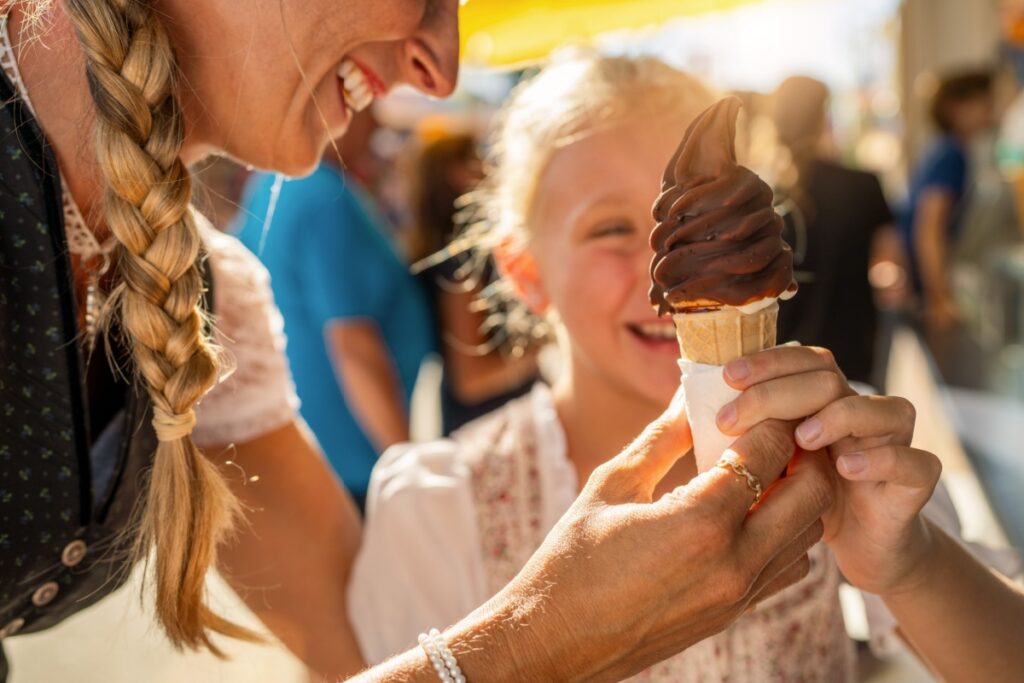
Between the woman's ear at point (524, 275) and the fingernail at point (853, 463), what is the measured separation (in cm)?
87

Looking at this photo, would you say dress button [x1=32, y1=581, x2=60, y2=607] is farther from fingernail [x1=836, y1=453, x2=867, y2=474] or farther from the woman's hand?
fingernail [x1=836, y1=453, x2=867, y2=474]

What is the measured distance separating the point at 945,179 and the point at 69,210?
725cm

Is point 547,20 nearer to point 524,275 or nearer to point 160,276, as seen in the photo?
point 524,275

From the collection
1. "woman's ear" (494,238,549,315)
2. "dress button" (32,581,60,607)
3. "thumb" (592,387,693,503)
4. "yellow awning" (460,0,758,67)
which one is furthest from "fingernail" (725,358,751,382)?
"yellow awning" (460,0,758,67)

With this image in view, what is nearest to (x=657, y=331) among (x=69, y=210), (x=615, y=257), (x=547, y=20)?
(x=615, y=257)

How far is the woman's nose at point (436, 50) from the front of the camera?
142cm

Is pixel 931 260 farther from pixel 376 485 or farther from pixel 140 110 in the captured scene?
pixel 140 110

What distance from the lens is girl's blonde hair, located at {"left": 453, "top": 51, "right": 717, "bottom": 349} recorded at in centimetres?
181

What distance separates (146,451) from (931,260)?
7288 mm

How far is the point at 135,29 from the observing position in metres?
1.22

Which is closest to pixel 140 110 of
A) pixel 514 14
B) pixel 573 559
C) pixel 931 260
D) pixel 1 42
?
pixel 1 42

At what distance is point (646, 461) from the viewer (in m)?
1.18

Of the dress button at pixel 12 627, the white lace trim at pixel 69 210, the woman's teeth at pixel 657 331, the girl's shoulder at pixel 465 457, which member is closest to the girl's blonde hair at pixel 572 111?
the woman's teeth at pixel 657 331

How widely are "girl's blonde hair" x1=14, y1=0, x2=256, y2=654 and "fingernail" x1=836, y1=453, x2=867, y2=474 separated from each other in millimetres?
846
